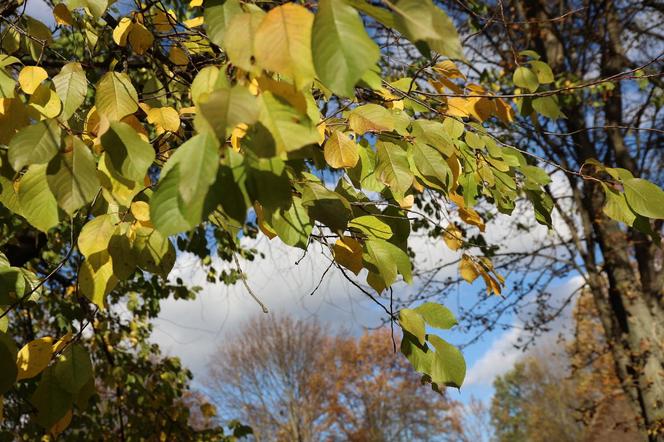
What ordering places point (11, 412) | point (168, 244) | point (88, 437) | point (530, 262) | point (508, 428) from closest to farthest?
1. point (168, 244)
2. point (11, 412)
3. point (88, 437)
4. point (530, 262)
5. point (508, 428)

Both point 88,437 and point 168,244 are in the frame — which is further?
point 88,437

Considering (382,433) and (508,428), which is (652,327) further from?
(508,428)

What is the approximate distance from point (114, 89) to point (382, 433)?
28953 millimetres

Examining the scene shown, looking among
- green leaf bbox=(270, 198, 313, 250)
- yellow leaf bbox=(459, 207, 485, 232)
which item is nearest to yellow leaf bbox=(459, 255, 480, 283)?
yellow leaf bbox=(459, 207, 485, 232)

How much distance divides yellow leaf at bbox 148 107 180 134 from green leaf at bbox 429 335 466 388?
76cm

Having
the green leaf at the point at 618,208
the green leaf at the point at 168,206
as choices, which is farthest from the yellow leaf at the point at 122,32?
the green leaf at the point at 618,208

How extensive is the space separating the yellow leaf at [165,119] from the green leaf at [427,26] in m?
0.74

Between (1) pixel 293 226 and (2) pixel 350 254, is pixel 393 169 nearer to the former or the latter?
(2) pixel 350 254

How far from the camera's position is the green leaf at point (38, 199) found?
84cm

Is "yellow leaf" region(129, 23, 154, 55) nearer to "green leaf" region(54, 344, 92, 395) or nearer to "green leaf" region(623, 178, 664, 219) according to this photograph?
"green leaf" region(54, 344, 92, 395)

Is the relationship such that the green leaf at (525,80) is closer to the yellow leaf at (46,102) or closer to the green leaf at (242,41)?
the green leaf at (242,41)

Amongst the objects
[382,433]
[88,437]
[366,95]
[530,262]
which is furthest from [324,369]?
[366,95]

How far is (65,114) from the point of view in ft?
3.39

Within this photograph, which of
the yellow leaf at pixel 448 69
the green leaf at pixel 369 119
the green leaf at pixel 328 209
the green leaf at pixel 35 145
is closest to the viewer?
the green leaf at pixel 35 145
